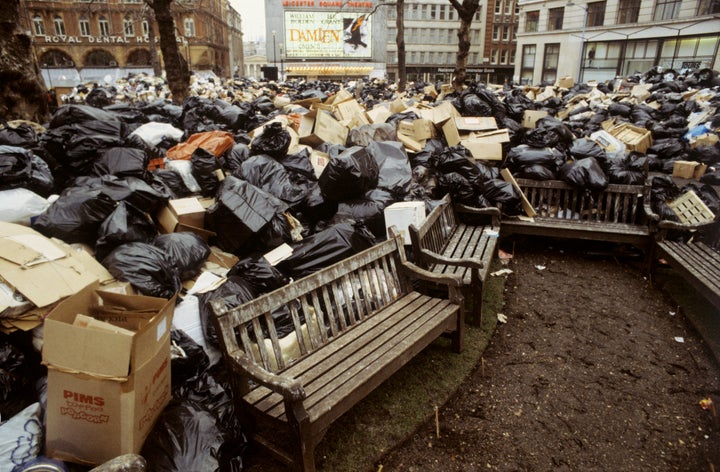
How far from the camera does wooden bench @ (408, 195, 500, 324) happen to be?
11.4 ft

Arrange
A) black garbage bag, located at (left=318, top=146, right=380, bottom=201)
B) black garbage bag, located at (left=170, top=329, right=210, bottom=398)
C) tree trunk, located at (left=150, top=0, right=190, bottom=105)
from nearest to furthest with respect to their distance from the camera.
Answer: black garbage bag, located at (left=170, top=329, right=210, bottom=398)
black garbage bag, located at (left=318, top=146, right=380, bottom=201)
tree trunk, located at (left=150, top=0, right=190, bottom=105)

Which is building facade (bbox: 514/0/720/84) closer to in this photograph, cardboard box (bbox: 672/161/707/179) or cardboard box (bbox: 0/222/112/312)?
cardboard box (bbox: 672/161/707/179)

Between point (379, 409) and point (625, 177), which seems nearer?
point (379, 409)

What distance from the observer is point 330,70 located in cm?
4722

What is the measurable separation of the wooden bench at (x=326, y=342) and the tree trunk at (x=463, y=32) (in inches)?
332

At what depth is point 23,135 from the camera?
395 cm

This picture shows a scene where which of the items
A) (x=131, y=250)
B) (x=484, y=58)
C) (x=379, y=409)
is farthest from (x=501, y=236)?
(x=484, y=58)

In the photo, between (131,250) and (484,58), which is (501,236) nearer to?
(131,250)

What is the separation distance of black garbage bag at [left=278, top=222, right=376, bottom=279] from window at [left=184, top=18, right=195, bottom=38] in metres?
52.6

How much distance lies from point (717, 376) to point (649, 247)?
1.79 meters

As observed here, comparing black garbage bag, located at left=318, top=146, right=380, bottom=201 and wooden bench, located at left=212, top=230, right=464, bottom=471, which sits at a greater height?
black garbage bag, located at left=318, top=146, right=380, bottom=201

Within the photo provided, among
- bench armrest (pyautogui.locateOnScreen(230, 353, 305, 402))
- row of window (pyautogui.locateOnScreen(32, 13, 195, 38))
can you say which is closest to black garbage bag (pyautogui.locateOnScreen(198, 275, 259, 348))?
bench armrest (pyautogui.locateOnScreen(230, 353, 305, 402))

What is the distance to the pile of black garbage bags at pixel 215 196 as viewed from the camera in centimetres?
233

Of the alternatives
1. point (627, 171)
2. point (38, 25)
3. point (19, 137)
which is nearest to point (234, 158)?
A: point (19, 137)
